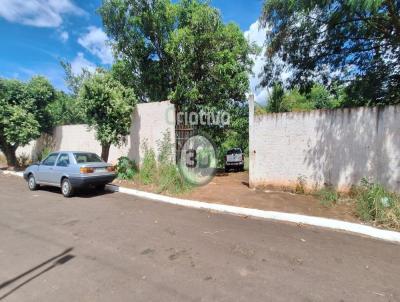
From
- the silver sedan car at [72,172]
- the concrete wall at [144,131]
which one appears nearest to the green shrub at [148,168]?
the concrete wall at [144,131]

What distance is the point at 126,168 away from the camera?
11.9m

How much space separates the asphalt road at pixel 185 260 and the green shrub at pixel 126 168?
184 inches

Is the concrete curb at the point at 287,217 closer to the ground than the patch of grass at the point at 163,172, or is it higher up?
closer to the ground

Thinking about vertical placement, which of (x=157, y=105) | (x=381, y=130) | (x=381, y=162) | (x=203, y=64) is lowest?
(x=381, y=162)

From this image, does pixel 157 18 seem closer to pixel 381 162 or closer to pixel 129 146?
pixel 129 146

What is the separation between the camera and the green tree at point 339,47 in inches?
357

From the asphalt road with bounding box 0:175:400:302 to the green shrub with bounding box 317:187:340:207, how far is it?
1.71 meters

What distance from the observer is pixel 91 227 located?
6035mm

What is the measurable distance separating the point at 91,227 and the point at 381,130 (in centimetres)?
756

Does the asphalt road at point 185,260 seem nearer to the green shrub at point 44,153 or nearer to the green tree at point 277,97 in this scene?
the green tree at point 277,97

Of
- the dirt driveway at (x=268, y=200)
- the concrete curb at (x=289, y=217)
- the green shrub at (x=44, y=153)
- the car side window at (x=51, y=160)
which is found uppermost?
the green shrub at (x=44, y=153)

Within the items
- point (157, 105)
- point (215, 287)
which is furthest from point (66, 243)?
point (157, 105)

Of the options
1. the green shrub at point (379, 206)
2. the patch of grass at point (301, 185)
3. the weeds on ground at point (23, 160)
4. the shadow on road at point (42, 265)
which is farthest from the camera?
the weeds on ground at point (23, 160)

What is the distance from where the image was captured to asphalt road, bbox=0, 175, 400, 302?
3.46 metres
